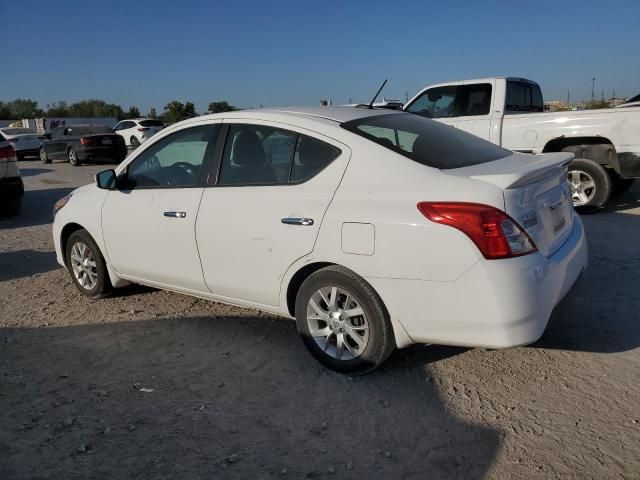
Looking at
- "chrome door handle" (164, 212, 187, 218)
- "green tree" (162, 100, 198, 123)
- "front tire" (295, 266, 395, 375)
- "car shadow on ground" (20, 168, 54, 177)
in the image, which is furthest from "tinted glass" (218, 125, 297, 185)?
"green tree" (162, 100, 198, 123)

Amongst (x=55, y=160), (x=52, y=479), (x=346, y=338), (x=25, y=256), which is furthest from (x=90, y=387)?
(x=55, y=160)

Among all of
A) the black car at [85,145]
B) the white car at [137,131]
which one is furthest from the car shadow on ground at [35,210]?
the white car at [137,131]

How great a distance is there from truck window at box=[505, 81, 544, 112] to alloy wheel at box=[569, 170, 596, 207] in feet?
5.13

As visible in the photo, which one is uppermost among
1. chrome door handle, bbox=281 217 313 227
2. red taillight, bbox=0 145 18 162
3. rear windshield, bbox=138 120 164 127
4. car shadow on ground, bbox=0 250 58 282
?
rear windshield, bbox=138 120 164 127

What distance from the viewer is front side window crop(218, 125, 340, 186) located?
3561mm

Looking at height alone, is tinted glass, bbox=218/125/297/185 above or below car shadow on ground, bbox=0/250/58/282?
above

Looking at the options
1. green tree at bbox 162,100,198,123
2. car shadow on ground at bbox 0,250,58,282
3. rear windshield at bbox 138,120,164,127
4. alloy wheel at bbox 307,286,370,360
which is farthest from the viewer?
green tree at bbox 162,100,198,123

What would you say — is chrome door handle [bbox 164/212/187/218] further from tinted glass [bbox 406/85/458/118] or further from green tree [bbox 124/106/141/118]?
green tree [bbox 124/106/141/118]

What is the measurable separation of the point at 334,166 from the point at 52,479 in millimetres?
2195

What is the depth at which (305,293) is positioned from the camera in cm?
355

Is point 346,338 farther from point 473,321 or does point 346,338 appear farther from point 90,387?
point 90,387

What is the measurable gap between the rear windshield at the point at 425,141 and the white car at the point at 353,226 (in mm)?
16

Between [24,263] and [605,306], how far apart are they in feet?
20.0

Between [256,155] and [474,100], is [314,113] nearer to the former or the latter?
[256,155]
